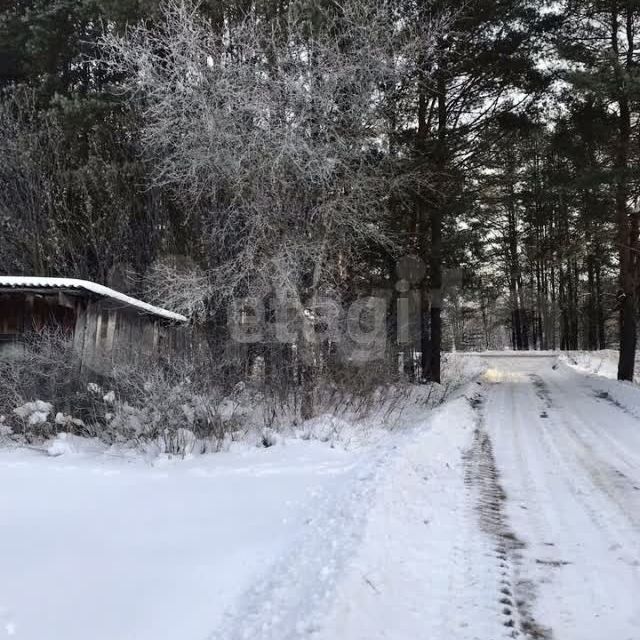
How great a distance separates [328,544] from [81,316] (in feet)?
26.1

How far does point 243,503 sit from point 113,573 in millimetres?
1899

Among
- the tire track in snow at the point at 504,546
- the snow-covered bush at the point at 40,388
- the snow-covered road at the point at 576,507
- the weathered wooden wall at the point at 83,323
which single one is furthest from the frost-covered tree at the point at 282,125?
the tire track in snow at the point at 504,546

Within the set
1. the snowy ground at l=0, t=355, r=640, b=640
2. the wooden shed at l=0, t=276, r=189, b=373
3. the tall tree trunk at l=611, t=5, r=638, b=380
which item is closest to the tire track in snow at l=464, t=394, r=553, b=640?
the snowy ground at l=0, t=355, r=640, b=640

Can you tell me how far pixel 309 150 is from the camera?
35.4 ft

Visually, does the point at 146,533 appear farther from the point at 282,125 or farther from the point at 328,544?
the point at 282,125

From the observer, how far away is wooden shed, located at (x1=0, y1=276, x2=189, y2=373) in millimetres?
10039

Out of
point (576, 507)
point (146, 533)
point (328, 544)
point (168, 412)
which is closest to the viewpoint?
point (328, 544)

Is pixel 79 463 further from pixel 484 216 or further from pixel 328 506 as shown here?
pixel 484 216

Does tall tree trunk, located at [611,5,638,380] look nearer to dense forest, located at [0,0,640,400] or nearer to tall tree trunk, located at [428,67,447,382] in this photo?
dense forest, located at [0,0,640,400]

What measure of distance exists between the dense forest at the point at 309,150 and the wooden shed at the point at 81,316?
→ 3.27 feet

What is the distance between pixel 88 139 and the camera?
1638 cm

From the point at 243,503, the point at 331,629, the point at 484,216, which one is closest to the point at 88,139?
the point at 484,216

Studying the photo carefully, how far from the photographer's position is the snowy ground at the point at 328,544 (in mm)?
3295

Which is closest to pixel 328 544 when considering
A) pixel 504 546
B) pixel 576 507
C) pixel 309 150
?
pixel 504 546
